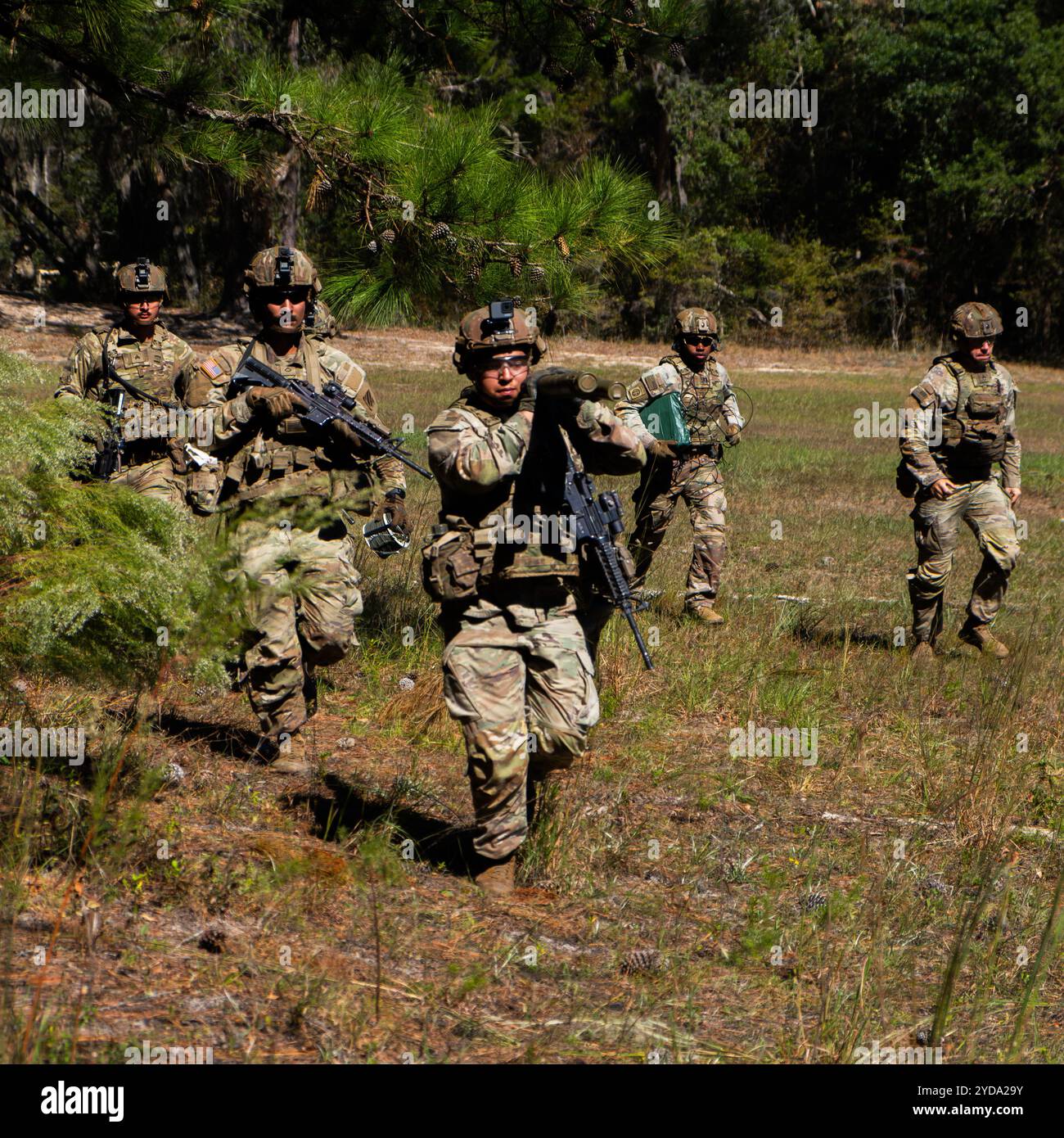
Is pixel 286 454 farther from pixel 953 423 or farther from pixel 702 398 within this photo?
pixel 953 423

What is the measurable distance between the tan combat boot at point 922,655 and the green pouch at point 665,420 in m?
1.94

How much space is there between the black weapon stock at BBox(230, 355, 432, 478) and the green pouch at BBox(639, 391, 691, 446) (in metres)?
1.94

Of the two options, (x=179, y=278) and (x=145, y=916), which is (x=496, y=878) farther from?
(x=179, y=278)

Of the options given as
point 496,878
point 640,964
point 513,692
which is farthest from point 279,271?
point 640,964

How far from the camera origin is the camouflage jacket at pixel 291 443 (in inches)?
233

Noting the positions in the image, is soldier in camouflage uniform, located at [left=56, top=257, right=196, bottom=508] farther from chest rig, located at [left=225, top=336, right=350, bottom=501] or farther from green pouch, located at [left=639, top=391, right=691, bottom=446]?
green pouch, located at [left=639, top=391, right=691, bottom=446]

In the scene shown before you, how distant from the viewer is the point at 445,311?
23.8 feet

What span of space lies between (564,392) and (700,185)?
35.3 meters

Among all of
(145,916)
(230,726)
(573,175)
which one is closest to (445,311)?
(573,175)

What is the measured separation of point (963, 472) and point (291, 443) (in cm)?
444

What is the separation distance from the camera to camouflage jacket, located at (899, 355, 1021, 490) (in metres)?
8.31

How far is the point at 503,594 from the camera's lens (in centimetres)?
477

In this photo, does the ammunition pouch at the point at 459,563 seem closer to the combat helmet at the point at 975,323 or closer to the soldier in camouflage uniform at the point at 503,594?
the soldier in camouflage uniform at the point at 503,594

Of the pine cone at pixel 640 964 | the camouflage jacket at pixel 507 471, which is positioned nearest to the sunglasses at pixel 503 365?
the camouflage jacket at pixel 507 471
